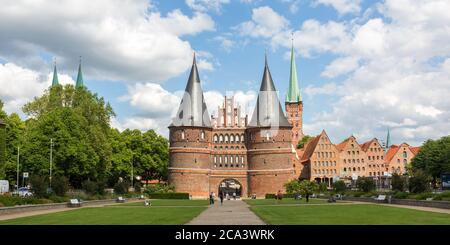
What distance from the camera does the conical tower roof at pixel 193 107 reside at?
287 ft

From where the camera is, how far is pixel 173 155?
86.6 m

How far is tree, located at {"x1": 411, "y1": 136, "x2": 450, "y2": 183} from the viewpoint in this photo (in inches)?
3398

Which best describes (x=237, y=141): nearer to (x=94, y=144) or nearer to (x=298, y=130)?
(x=94, y=144)

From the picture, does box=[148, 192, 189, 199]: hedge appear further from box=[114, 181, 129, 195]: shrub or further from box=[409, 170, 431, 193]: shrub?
box=[409, 170, 431, 193]: shrub

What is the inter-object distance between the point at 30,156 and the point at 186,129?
32.4 m

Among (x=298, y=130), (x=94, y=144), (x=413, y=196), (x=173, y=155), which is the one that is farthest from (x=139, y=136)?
(x=298, y=130)

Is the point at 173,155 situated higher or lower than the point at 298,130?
lower

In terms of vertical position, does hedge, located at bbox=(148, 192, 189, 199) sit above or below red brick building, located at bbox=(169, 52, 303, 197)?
below

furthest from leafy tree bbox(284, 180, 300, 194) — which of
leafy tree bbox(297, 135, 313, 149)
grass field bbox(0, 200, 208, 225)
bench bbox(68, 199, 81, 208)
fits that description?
leafy tree bbox(297, 135, 313, 149)

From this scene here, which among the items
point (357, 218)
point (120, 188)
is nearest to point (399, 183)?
point (357, 218)

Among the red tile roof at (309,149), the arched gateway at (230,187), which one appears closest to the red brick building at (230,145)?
the arched gateway at (230,187)

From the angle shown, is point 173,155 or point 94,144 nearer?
point 94,144

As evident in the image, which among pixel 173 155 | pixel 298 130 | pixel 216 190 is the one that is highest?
pixel 298 130

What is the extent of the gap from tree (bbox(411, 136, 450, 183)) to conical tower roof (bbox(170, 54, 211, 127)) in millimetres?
36461
